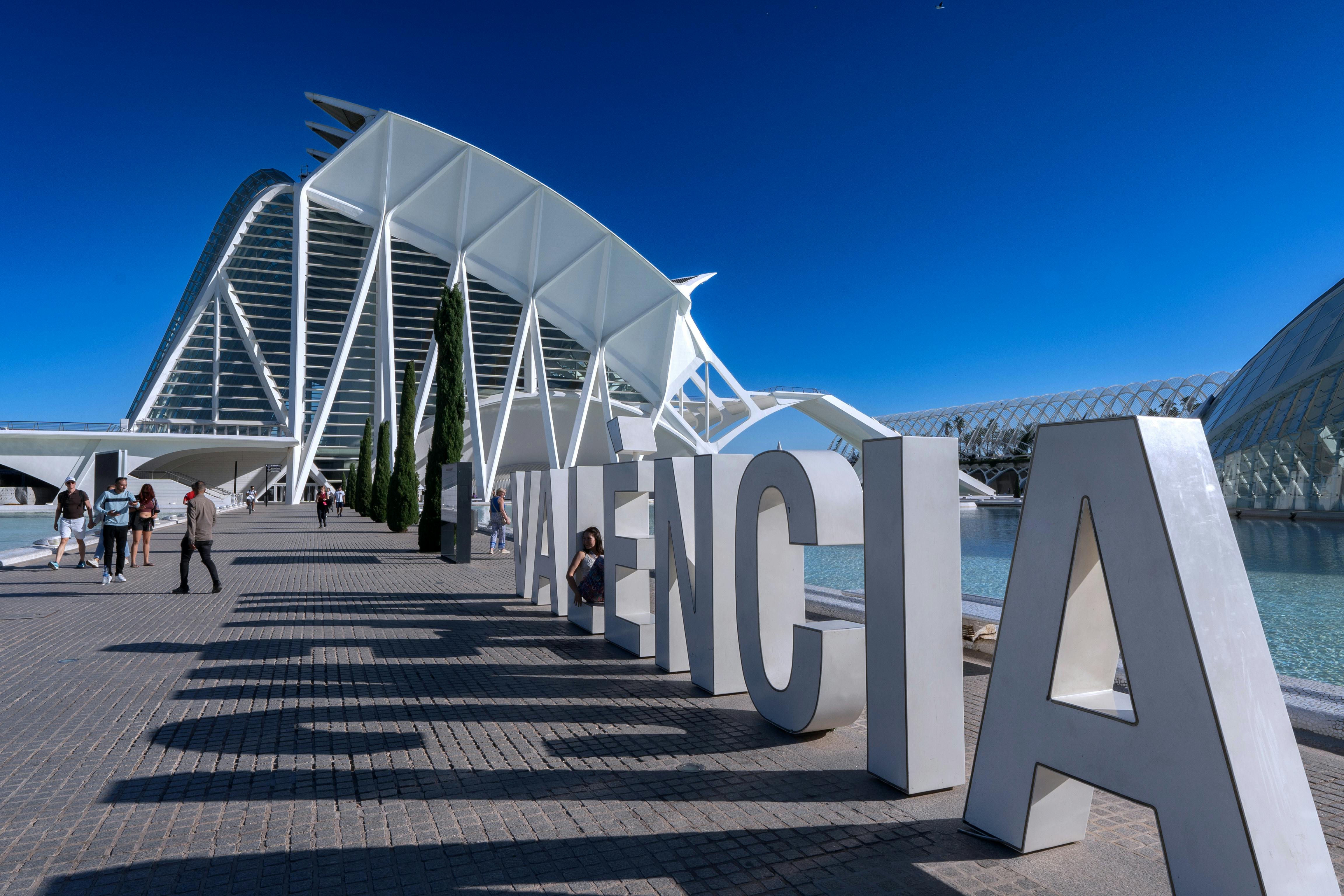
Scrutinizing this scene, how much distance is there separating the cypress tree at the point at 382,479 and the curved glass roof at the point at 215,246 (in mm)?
24222

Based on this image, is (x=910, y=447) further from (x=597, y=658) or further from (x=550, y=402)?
(x=550, y=402)

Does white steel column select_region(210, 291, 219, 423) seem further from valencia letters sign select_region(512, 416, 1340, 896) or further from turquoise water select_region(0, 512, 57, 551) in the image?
valencia letters sign select_region(512, 416, 1340, 896)

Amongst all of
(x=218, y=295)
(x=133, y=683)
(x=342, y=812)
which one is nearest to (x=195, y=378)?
(x=218, y=295)

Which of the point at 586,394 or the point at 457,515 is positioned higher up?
the point at 586,394

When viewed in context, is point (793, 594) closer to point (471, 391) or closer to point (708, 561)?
point (708, 561)

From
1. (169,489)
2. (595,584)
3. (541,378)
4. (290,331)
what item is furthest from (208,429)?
(595,584)

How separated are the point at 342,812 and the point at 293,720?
1.69 meters

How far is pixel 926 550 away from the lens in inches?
149

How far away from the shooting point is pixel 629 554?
6.95 metres

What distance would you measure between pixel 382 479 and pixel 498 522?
1421cm

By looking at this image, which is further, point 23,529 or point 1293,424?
point 1293,424

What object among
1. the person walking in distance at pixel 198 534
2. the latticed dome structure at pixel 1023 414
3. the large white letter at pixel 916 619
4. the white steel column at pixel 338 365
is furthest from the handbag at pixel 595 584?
the latticed dome structure at pixel 1023 414

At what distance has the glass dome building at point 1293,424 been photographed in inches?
885

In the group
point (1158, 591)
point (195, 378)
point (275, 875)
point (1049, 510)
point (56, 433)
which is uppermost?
point (195, 378)
